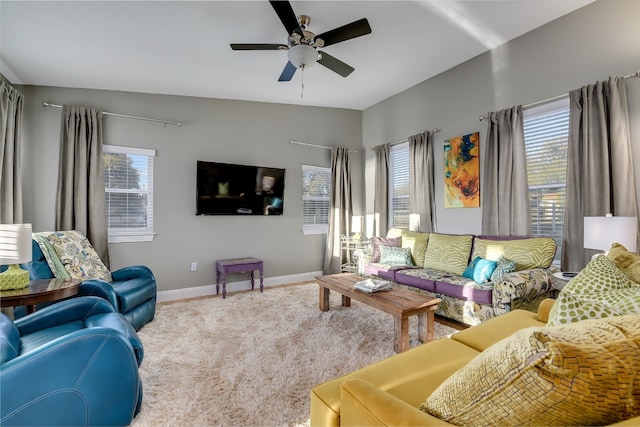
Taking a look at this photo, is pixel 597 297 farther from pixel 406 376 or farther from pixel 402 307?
pixel 402 307

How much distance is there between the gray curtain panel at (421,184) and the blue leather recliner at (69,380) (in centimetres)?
383

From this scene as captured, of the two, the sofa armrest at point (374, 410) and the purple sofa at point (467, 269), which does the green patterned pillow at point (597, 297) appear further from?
the purple sofa at point (467, 269)

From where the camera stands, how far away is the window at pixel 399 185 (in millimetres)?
5004

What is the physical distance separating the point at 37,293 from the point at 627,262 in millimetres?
3602

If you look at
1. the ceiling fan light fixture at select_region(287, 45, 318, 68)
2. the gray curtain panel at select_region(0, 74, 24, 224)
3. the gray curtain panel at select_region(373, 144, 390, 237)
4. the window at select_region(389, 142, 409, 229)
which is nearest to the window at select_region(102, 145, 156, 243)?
the gray curtain panel at select_region(0, 74, 24, 224)

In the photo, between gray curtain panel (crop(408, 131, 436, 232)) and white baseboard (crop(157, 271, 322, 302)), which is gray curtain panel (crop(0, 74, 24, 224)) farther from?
Answer: gray curtain panel (crop(408, 131, 436, 232))

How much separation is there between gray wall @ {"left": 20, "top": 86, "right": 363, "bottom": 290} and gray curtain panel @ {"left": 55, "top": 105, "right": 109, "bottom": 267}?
0.15m

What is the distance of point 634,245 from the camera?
2354 mm

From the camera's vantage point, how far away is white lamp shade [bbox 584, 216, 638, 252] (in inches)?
92.0

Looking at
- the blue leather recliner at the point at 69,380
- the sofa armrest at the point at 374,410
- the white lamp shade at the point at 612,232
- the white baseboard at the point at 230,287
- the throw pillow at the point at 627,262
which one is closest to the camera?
the sofa armrest at the point at 374,410

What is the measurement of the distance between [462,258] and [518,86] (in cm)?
204

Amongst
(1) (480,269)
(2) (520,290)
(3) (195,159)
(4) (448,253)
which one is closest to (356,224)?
(4) (448,253)

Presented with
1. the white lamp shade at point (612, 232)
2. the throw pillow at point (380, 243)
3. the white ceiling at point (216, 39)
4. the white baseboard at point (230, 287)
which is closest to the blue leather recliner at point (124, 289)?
the white baseboard at point (230, 287)

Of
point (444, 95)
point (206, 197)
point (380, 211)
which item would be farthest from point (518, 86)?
point (206, 197)
